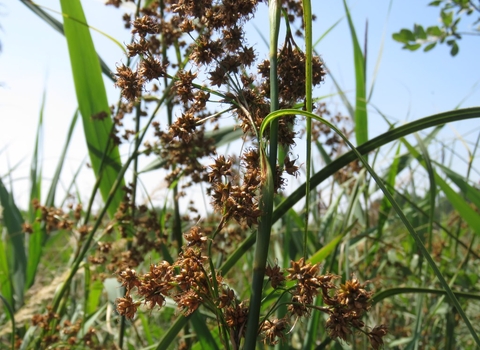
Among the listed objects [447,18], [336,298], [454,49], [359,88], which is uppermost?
[447,18]

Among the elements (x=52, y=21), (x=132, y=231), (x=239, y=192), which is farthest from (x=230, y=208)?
(x=52, y=21)

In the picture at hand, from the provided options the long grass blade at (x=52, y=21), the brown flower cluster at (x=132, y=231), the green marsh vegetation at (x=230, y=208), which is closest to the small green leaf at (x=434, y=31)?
the green marsh vegetation at (x=230, y=208)

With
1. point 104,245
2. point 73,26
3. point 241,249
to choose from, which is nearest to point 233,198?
point 241,249

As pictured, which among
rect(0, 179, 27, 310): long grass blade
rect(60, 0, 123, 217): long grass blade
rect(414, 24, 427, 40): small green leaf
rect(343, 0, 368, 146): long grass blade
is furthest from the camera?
rect(414, 24, 427, 40): small green leaf

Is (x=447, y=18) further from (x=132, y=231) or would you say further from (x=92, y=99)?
(x=132, y=231)

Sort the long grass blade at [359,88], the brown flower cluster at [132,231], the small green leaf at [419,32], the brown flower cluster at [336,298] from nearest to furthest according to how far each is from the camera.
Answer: the brown flower cluster at [336,298] → the brown flower cluster at [132,231] → the long grass blade at [359,88] → the small green leaf at [419,32]

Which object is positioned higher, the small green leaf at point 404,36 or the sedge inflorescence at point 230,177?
the small green leaf at point 404,36

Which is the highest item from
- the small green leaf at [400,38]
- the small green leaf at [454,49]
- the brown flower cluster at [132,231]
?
the small green leaf at [400,38]

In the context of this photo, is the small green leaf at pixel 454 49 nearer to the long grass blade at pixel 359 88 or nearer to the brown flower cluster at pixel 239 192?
the long grass blade at pixel 359 88

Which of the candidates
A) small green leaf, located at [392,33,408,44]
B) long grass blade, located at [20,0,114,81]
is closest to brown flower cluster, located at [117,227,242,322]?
long grass blade, located at [20,0,114,81]

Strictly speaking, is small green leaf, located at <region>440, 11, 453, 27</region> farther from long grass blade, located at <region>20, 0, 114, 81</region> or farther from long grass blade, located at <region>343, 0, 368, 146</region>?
long grass blade, located at <region>20, 0, 114, 81</region>

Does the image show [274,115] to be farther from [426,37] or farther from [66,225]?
[426,37]
